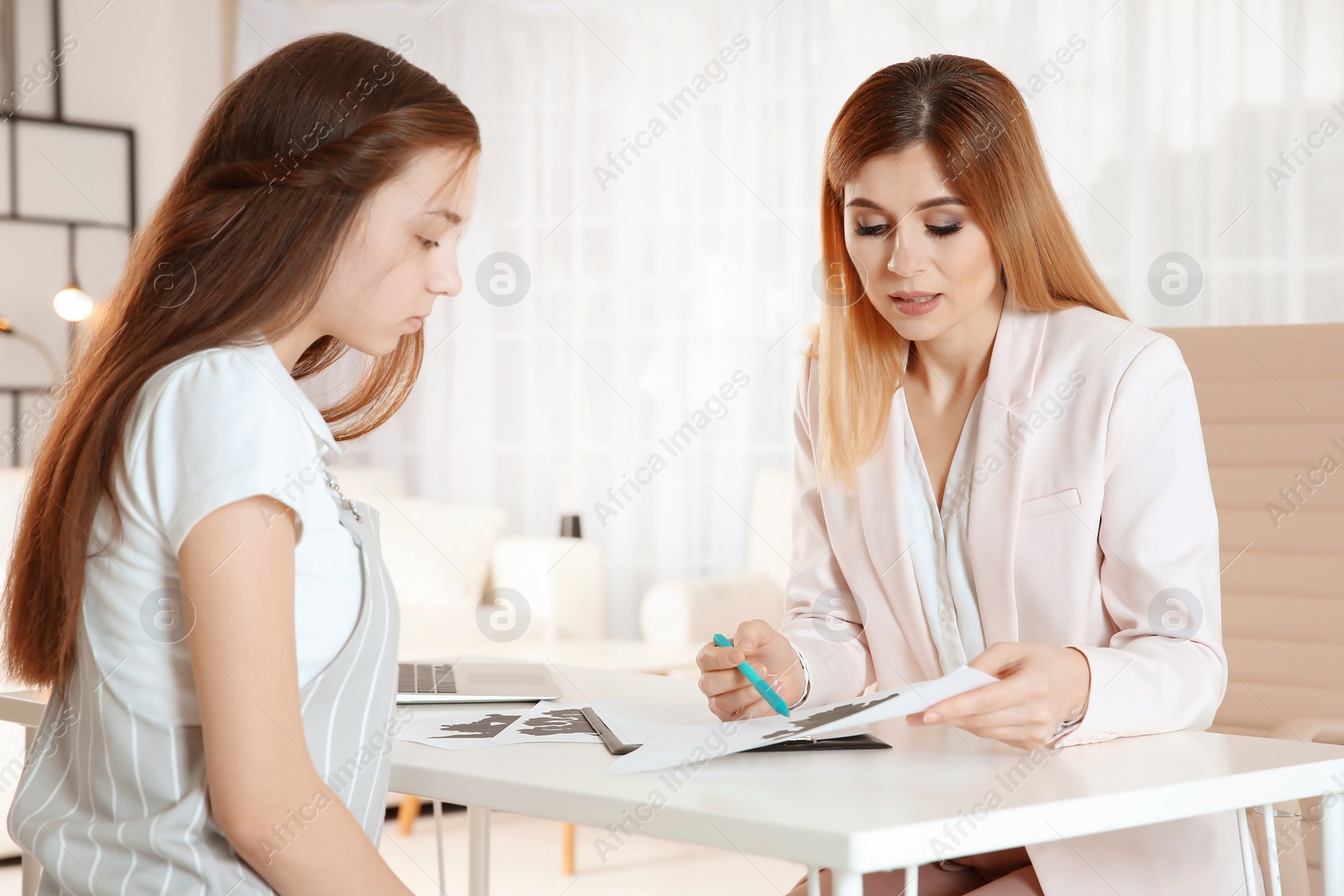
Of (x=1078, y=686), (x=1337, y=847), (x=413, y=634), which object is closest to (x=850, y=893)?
(x=1078, y=686)

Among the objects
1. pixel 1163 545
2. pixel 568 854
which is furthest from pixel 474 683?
pixel 568 854

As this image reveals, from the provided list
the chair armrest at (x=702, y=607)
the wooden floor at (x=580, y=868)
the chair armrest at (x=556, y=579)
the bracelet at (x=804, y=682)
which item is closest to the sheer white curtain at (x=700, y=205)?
the chair armrest at (x=556, y=579)

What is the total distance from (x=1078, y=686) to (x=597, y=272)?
11.6 ft

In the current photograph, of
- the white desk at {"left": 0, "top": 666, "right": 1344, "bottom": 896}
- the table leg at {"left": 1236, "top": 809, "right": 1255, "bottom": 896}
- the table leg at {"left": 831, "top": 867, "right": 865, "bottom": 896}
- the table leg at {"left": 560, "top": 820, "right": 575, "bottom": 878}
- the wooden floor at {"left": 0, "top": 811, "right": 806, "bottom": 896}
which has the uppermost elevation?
the white desk at {"left": 0, "top": 666, "right": 1344, "bottom": 896}

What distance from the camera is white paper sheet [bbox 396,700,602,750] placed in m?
1.04

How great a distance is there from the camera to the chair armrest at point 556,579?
3848mm

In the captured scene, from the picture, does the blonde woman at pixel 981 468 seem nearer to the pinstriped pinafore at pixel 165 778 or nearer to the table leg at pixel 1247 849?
the table leg at pixel 1247 849

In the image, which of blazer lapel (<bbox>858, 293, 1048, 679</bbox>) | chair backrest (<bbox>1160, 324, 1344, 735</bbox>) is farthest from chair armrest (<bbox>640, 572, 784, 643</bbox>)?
blazer lapel (<bbox>858, 293, 1048, 679</bbox>)

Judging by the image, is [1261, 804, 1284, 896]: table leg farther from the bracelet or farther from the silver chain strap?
the silver chain strap

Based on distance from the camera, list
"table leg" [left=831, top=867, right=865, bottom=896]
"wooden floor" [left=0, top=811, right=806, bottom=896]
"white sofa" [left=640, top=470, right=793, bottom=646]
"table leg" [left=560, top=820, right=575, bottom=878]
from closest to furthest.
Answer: "table leg" [left=831, top=867, right=865, bottom=896] < "wooden floor" [left=0, top=811, right=806, bottom=896] < "table leg" [left=560, top=820, right=575, bottom=878] < "white sofa" [left=640, top=470, right=793, bottom=646]

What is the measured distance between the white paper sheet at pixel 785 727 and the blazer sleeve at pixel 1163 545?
21 cm

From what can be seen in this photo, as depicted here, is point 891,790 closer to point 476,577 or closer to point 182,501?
point 182,501

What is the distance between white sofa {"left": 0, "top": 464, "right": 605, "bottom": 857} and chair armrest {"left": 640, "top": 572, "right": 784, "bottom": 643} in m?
0.12

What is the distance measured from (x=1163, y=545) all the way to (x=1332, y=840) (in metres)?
0.31
